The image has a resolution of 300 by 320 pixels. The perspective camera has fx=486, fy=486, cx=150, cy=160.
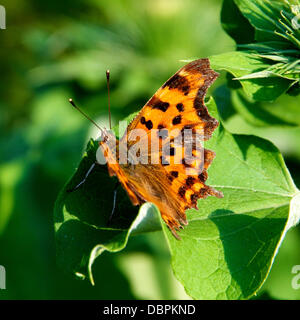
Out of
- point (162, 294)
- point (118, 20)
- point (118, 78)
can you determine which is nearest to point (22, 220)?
point (162, 294)

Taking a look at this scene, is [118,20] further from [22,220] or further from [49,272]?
[49,272]

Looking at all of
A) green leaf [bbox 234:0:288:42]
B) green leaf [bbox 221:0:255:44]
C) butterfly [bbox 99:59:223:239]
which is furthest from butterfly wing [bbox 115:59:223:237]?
green leaf [bbox 221:0:255:44]

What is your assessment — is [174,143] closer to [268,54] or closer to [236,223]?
[236,223]

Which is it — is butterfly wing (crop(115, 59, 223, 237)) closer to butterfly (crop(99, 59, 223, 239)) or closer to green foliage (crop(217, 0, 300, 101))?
butterfly (crop(99, 59, 223, 239))
